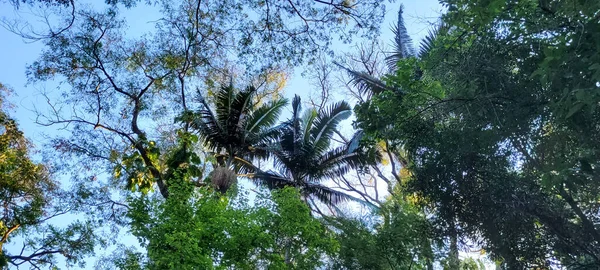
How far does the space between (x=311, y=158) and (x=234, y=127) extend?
8.43 feet

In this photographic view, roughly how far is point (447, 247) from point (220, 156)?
24.2ft

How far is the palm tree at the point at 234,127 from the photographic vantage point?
14.2m

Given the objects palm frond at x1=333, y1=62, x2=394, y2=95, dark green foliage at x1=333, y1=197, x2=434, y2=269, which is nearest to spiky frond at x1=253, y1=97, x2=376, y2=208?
palm frond at x1=333, y1=62, x2=394, y2=95

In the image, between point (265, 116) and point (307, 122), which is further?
point (307, 122)

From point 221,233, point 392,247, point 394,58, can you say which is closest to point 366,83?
point 394,58

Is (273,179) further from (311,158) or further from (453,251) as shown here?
(453,251)

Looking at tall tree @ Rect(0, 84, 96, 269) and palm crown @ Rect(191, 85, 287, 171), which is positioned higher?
palm crown @ Rect(191, 85, 287, 171)

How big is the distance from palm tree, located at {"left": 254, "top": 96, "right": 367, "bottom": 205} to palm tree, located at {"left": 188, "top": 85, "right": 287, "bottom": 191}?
58 cm

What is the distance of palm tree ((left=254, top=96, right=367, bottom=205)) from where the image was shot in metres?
14.8

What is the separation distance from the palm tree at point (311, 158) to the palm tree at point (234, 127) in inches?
22.8

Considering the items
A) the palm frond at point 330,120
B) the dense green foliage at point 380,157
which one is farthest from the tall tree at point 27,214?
the palm frond at point 330,120

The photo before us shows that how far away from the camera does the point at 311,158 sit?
14.9 meters

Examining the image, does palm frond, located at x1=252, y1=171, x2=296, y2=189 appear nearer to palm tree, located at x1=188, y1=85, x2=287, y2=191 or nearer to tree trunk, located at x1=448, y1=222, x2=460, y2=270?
palm tree, located at x1=188, y1=85, x2=287, y2=191

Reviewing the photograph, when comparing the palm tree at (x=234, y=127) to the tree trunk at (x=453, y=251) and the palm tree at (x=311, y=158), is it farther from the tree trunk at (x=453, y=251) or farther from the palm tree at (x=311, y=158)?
the tree trunk at (x=453, y=251)
